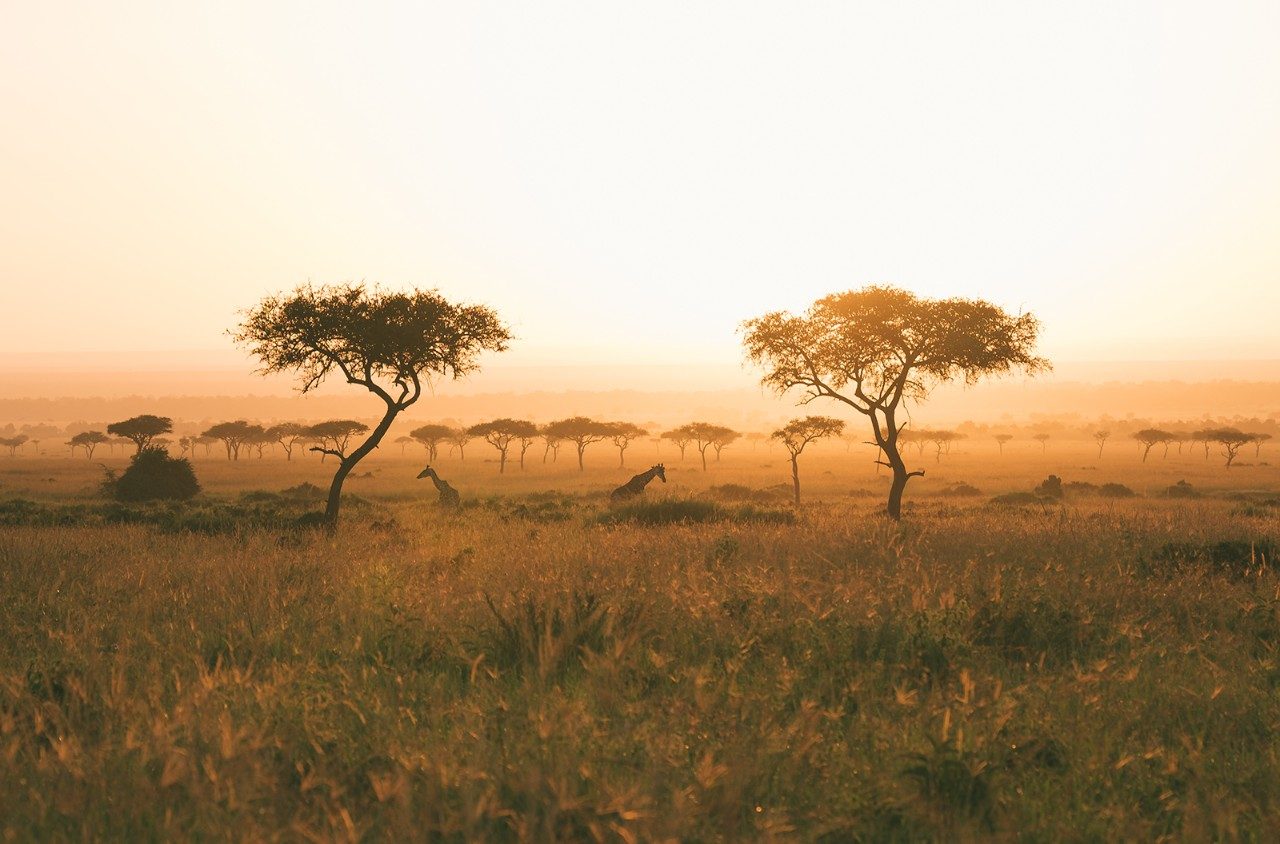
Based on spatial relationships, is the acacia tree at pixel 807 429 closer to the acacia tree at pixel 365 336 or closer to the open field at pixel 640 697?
the acacia tree at pixel 365 336

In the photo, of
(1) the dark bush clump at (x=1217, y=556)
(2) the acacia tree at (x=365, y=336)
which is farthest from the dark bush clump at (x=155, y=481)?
(1) the dark bush clump at (x=1217, y=556)

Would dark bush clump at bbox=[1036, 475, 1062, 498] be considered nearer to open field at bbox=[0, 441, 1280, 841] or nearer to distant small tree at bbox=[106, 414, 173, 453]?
open field at bbox=[0, 441, 1280, 841]

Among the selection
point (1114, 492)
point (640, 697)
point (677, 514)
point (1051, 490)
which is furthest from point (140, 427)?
point (640, 697)

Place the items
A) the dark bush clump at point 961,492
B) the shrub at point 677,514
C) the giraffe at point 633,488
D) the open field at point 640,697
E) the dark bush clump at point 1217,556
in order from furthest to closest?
1. the dark bush clump at point 961,492
2. the giraffe at point 633,488
3. the shrub at point 677,514
4. the dark bush clump at point 1217,556
5. the open field at point 640,697

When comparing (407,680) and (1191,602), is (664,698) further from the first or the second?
(1191,602)

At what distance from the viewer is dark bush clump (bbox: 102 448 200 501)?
47.0 meters

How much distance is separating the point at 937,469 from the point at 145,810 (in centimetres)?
9364

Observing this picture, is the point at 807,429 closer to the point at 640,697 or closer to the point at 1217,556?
the point at 1217,556

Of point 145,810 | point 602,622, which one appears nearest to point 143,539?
point 602,622

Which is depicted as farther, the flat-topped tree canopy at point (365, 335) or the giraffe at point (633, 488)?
the giraffe at point (633, 488)

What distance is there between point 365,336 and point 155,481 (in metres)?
27.5

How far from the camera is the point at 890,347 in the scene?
102 ft

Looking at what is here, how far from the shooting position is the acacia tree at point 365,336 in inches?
1079

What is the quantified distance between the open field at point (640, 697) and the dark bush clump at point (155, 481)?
40830 mm
